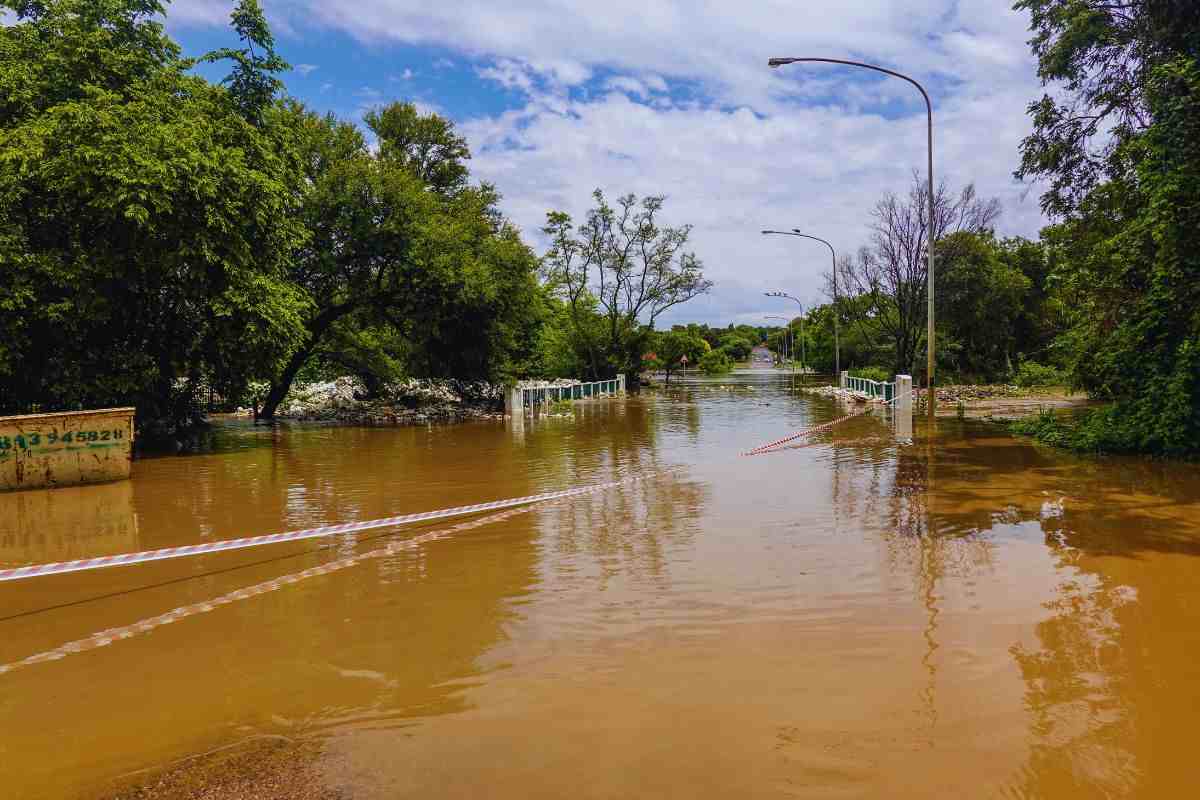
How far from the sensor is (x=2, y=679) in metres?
4.78

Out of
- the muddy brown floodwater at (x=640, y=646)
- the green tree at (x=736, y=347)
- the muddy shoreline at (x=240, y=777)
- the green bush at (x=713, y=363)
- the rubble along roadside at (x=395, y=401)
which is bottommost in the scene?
the muddy shoreline at (x=240, y=777)

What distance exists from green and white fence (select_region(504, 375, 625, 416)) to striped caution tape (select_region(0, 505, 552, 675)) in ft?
63.7

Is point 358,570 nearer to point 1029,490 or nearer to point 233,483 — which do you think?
point 233,483

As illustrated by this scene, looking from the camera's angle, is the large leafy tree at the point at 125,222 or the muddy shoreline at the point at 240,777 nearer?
the muddy shoreline at the point at 240,777

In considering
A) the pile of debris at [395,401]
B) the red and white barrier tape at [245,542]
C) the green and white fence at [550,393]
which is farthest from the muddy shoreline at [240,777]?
the pile of debris at [395,401]

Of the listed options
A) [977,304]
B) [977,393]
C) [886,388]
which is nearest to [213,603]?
[886,388]

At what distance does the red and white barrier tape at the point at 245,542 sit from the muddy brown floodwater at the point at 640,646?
21cm

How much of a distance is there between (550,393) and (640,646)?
104ft

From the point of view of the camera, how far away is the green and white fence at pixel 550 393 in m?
28.6

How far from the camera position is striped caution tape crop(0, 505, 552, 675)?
5.23 meters

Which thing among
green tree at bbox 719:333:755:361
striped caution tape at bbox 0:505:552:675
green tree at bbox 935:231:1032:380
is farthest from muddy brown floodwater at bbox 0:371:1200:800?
green tree at bbox 719:333:755:361

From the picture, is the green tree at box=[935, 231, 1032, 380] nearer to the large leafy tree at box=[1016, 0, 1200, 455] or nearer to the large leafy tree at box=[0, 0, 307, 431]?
the large leafy tree at box=[1016, 0, 1200, 455]

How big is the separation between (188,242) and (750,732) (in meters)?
17.4

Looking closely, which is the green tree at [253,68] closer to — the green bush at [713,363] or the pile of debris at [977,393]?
the pile of debris at [977,393]
